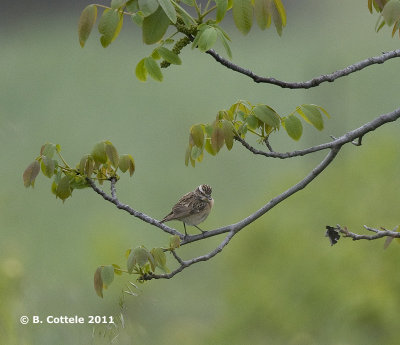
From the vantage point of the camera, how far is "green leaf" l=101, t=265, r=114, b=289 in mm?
2209

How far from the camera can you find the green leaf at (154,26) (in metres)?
1.70

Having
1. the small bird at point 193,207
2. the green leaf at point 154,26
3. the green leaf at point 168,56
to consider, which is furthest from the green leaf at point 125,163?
the small bird at point 193,207

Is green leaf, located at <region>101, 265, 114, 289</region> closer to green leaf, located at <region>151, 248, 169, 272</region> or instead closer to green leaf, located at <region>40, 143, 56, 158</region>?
green leaf, located at <region>151, 248, 169, 272</region>

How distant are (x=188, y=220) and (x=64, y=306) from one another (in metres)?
1.47

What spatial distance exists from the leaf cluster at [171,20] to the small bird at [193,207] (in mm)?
1807

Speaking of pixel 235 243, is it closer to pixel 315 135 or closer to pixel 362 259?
pixel 362 259

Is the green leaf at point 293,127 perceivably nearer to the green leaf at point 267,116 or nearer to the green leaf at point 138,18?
the green leaf at point 267,116

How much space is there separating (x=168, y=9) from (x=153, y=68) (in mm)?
433

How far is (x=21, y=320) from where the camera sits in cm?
449

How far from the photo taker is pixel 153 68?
207 cm

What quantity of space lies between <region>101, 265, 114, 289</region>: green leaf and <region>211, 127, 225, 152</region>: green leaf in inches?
19.7

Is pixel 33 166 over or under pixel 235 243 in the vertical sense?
over

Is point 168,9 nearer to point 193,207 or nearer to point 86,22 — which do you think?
point 86,22

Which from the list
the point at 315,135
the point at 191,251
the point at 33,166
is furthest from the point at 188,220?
the point at 315,135
